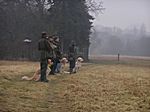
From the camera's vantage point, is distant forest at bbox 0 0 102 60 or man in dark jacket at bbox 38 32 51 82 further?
distant forest at bbox 0 0 102 60

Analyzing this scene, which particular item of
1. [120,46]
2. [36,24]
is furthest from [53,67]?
[120,46]

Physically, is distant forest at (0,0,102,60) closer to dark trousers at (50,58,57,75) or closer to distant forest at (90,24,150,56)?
dark trousers at (50,58,57,75)

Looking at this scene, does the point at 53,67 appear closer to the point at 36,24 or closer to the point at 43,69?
the point at 43,69

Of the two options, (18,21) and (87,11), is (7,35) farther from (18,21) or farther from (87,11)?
(87,11)

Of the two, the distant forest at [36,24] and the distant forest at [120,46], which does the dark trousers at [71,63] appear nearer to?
the distant forest at [36,24]

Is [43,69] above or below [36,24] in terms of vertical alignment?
below

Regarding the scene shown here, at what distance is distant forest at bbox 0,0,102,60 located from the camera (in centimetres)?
5025

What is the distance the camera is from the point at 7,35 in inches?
2026

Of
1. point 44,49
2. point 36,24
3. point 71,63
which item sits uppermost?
point 36,24

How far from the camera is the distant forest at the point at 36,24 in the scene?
50.2 meters

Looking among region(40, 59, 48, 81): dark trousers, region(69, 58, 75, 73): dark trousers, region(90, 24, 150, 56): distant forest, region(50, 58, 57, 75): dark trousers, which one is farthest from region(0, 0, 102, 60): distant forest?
region(90, 24, 150, 56): distant forest

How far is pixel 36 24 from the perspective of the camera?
52062 mm

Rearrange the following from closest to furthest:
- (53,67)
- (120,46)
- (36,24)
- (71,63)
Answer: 1. (53,67)
2. (71,63)
3. (36,24)
4. (120,46)

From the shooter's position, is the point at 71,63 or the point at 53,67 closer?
the point at 53,67
